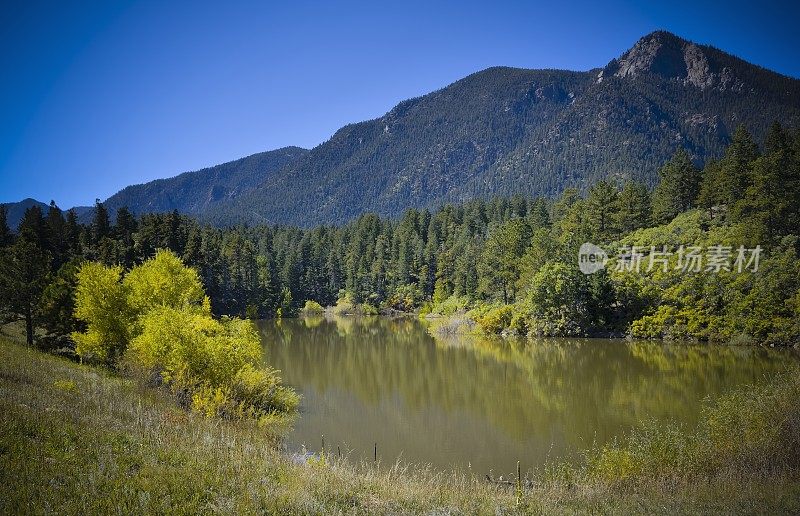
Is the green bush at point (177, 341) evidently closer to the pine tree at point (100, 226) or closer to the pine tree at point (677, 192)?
the pine tree at point (100, 226)

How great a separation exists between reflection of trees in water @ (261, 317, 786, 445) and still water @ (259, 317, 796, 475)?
Result: 0.26 ft

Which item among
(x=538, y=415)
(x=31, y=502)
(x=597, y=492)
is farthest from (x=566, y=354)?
(x=31, y=502)

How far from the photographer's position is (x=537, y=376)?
3394 centimetres

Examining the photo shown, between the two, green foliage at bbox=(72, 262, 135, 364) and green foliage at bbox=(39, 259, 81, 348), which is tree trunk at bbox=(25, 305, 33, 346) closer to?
green foliage at bbox=(39, 259, 81, 348)

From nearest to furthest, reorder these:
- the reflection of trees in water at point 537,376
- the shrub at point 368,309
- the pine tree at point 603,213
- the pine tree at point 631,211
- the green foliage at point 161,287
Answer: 1. the reflection of trees in water at point 537,376
2. the green foliage at point 161,287
3. the pine tree at point 631,211
4. the pine tree at point 603,213
5. the shrub at point 368,309

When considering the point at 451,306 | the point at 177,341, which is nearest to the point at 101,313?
the point at 177,341

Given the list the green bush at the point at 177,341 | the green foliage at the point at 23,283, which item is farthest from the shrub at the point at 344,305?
the green foliage at the point at 23,283

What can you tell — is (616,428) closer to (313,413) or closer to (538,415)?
(538,415)

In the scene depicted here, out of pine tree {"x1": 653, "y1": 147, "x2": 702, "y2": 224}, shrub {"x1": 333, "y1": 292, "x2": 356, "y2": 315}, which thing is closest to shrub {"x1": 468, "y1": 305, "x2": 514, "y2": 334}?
pine tree {"x1": 653, "y1": 147, "x2": 702, "y2": 224}

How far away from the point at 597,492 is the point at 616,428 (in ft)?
39.8

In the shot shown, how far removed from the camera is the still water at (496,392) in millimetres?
20328

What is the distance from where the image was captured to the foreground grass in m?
7.62

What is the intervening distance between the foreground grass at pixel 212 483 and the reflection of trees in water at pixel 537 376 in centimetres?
977

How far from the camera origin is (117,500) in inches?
290
